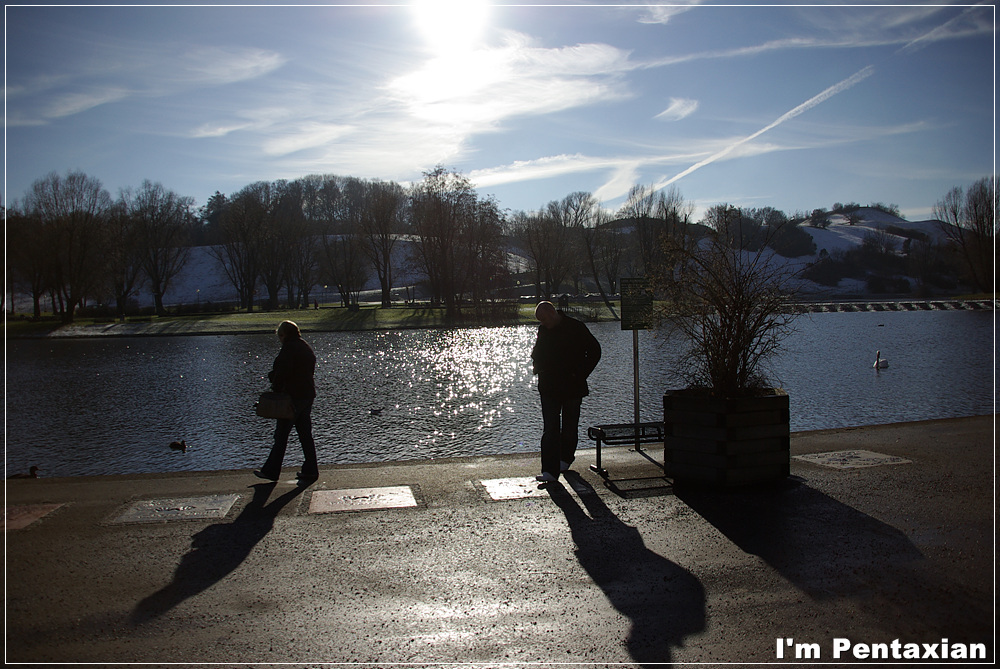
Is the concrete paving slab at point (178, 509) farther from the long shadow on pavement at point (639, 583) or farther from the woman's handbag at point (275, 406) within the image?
the long shadow on pavement at point (639, 583)

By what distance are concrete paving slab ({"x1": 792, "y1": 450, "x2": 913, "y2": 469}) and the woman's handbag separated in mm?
6131

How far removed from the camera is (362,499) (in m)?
7.20

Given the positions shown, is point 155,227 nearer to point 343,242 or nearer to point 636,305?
point 343,242

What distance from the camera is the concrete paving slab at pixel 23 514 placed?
6.30 meters

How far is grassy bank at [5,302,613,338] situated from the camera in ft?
174

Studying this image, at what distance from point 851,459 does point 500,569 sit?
5.38 m

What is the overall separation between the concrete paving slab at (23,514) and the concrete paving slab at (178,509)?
71cm

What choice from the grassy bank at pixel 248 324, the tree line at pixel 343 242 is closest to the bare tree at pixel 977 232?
the tree line at pixel 343 242

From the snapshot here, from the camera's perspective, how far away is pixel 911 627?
4.16 m

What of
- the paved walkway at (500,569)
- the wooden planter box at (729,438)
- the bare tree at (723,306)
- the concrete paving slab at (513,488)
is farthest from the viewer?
the bare tree at (723,306)

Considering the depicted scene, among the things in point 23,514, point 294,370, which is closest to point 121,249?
point 294,370

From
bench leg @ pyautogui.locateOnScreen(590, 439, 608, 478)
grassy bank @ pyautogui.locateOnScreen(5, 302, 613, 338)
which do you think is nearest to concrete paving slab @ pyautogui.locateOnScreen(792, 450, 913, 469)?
bench leg @ pyautogui.locateOnScreen(590, 439, 608, 478)

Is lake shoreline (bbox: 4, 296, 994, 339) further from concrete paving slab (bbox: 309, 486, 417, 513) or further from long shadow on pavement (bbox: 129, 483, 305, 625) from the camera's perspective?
long shadow on pavement (bbox: 129, 483, 305, 625)

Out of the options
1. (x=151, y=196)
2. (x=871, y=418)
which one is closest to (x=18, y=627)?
(x=871, y=418)
